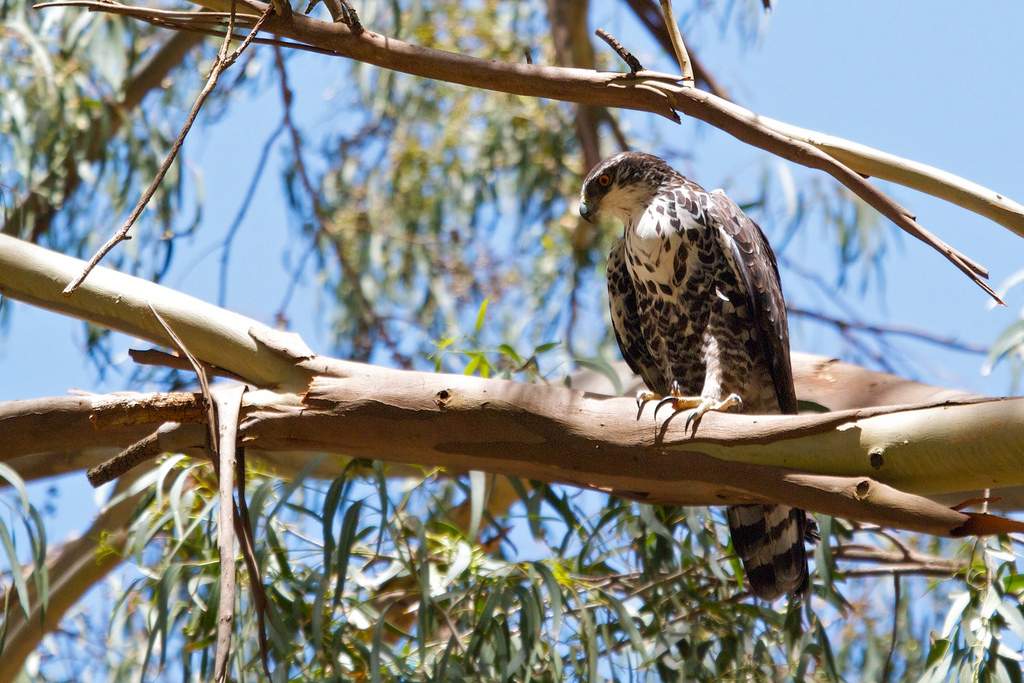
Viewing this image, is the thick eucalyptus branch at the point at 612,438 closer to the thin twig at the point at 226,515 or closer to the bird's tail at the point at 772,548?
the thin twig at the point at 226,515

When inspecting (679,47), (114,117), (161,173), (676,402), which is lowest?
→ (676,402)

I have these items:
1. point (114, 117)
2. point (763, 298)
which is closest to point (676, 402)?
point (763, 298)

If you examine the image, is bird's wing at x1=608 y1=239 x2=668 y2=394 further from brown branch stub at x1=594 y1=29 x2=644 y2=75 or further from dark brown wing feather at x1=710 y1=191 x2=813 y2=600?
brown branch stub at x1=594 y1=29 x2=644 y2=75

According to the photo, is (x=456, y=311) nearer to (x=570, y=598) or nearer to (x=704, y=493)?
(x=570, y=598)

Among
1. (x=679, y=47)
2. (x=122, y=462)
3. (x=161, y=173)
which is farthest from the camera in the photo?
(x=122, y=462)

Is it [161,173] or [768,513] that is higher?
[161,173]

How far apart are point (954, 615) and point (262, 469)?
1.71m

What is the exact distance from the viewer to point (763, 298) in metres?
2.68

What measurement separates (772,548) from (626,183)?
99 cm

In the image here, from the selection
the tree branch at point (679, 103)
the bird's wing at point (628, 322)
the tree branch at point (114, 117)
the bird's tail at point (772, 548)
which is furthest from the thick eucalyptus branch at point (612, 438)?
the tree branch at point (114, 117)

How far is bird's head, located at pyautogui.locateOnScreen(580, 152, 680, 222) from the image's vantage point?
2.89 metres

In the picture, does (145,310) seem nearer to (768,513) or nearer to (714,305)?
(714,305)

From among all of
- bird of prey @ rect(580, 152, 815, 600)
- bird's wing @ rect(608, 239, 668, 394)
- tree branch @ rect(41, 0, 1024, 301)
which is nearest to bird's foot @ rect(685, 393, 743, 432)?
bird of prey @ rect(580, 152, 815, 600)

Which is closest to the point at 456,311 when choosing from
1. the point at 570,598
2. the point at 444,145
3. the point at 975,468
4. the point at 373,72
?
the point at 444,145
